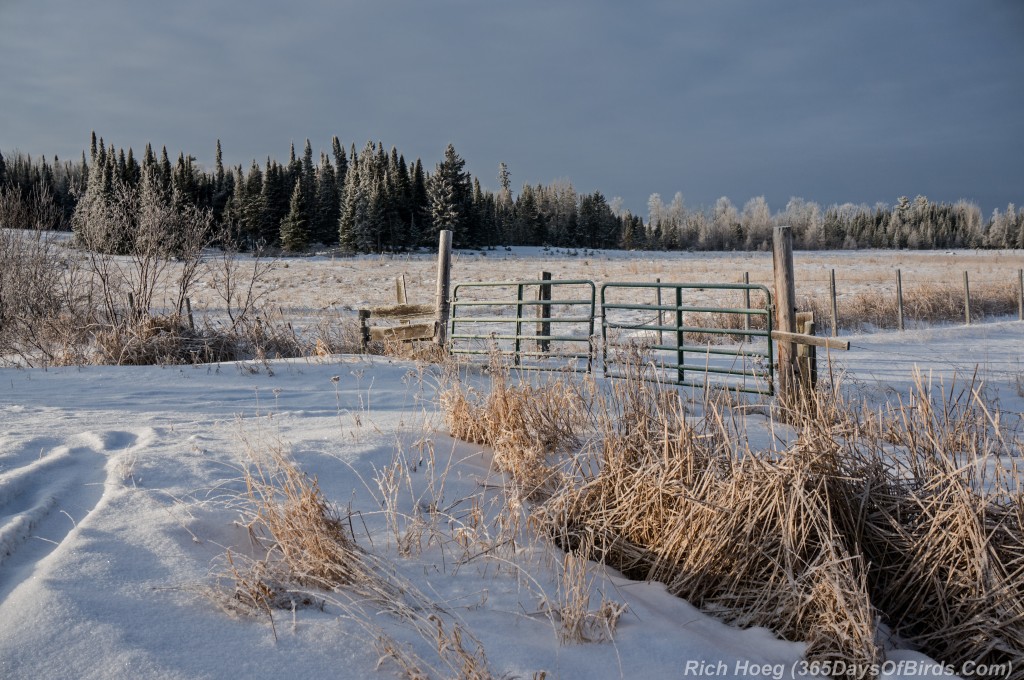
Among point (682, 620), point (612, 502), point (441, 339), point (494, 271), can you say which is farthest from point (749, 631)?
point (494, 271)

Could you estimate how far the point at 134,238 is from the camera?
1130 centimetres

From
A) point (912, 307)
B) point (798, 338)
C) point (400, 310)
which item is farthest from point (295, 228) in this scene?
point (798, 338)

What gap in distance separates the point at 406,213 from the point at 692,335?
55.0 meters

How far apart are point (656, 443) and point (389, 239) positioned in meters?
59.8

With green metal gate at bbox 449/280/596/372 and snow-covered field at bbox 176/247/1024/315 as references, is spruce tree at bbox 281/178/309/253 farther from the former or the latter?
green metal gate at bbox 449/280/596/372

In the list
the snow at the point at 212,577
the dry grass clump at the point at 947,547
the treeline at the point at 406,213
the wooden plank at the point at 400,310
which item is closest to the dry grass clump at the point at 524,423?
the snow at the point at 212,577

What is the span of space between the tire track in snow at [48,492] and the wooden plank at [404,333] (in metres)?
5.99

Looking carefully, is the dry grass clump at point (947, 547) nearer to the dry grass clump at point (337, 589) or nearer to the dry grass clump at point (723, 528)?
the dry grass clump at point (723, 528)

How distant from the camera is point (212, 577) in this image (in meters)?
2.81

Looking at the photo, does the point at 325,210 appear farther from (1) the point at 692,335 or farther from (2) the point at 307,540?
(2) the point at 307,540

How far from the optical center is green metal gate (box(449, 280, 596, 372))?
923cm

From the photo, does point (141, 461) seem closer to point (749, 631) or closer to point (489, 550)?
point (489, 550)

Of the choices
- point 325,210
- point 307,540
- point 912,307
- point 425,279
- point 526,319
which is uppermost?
point 325,210

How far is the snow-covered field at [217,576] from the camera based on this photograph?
237 centimetres
